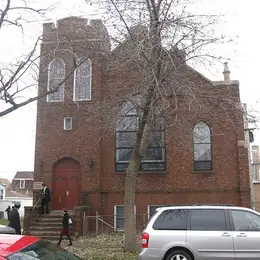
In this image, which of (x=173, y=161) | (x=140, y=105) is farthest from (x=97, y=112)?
(x=173, y=161)

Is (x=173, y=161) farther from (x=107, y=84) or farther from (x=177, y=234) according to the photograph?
(x=177, y=234)

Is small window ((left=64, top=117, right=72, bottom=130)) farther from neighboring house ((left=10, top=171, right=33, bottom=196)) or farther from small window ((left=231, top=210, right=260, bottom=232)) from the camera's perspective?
neighboring house ((left=10, top=171, right=33, bottom=196))

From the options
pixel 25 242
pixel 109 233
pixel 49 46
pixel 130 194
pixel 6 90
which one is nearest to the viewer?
pixel 25 242

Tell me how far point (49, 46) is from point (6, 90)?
4.20m

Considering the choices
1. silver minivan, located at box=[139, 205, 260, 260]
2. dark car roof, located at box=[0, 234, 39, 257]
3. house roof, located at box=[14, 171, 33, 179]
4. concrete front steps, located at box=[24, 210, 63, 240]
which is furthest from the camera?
house roof, located at box=[14, 171, 33, 179]

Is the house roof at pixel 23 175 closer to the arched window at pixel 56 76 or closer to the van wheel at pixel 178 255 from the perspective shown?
the arched window at pixel 56 76

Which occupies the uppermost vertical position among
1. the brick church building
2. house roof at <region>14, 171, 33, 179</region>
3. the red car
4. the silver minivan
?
house roof at <region>14, 171, 33, 179</region>

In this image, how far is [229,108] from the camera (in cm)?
1583

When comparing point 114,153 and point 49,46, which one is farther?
point 114,153

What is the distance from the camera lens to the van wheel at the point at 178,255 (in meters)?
9.70

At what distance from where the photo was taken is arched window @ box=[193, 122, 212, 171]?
21328 millimetres

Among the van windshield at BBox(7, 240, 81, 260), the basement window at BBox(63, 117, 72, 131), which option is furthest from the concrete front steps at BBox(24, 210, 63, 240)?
the van windshield at BBox(7, 240, 81, 260)

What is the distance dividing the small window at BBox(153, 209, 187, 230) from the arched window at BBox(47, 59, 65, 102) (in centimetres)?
643

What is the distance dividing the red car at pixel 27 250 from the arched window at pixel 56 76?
34.1 ft
